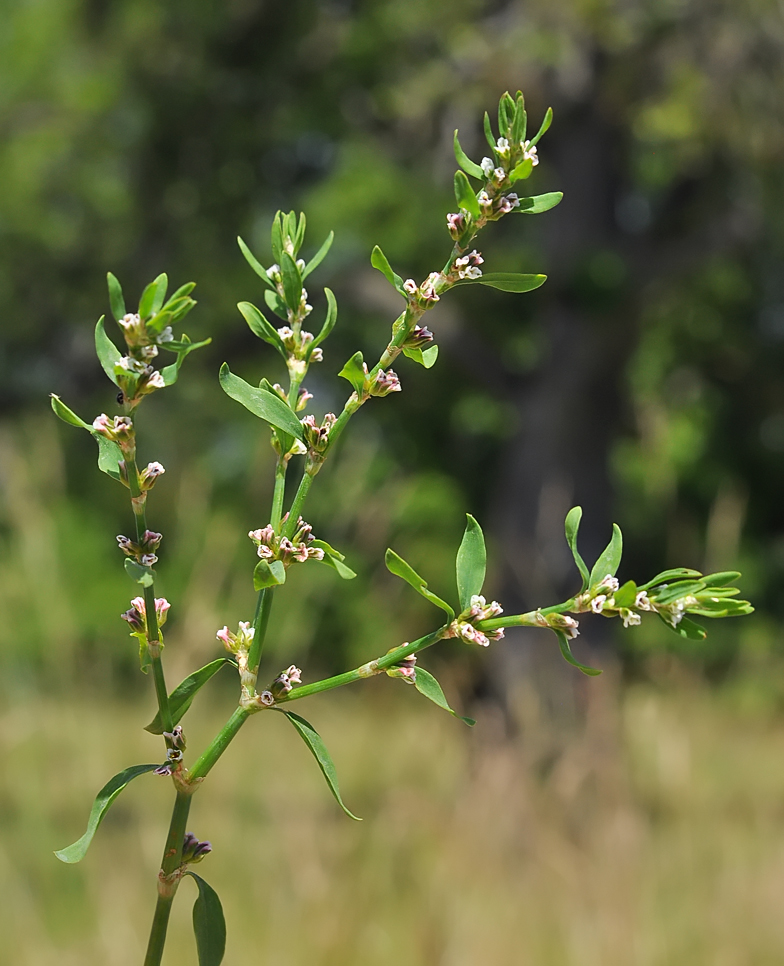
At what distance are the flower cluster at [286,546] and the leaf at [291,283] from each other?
0.30ft

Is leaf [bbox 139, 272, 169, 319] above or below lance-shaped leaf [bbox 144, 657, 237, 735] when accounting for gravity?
above

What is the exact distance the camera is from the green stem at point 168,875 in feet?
1.15

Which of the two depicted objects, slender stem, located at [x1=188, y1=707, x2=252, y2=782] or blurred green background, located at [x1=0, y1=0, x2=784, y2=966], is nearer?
slender stem, located at [x1=188, y1=707, x2=252, y2=782]

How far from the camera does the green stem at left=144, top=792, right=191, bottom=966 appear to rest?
349mm

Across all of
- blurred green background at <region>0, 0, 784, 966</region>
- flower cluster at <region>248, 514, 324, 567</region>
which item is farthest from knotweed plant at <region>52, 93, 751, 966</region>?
blurred green background at <region>0, 0, 784, 966</region>

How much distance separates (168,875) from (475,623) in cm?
14

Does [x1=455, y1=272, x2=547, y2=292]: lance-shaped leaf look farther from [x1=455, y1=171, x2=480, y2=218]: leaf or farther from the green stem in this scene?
the green stem

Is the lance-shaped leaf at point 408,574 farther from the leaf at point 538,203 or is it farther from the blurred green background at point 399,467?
the blurred green background at point 399,467

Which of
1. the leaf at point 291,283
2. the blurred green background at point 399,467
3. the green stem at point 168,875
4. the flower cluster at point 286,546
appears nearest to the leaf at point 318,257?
the leaf at point 291,283

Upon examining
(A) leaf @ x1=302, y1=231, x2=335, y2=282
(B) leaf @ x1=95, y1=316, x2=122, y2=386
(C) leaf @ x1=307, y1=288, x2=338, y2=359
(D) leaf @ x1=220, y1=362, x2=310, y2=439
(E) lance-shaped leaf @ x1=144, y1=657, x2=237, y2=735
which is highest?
(A) leaf @ x1=302, y1=231, x2=335, y2=282

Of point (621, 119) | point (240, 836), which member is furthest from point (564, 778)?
point (621, 119)

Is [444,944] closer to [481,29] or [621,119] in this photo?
[481,29]

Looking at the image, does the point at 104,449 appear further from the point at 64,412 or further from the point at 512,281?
the point at 512,281

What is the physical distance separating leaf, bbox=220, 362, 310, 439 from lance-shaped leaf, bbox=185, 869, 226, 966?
162 millimetres
